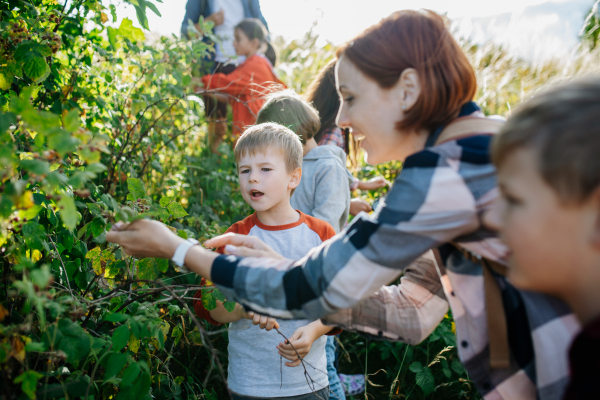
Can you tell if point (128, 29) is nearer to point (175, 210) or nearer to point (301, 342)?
point (175, 210)

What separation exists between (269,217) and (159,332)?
0.73 meters

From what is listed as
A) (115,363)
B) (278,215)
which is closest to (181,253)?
(115,363)

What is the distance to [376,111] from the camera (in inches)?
50.1

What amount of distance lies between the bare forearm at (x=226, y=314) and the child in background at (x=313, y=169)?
0.80 metres

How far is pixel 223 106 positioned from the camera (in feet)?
13.3

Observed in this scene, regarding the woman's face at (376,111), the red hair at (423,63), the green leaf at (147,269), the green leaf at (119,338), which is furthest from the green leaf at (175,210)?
the red hair at (423,63)

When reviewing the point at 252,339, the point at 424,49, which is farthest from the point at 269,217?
the point at 424,49

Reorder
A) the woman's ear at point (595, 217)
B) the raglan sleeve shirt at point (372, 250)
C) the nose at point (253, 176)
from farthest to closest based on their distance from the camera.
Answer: the nose at point (253, 176)
the raglan sleeve shirt at point (372, 250)
the woman's ear at point (595, 217)

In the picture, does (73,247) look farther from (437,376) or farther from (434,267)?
(437,376)

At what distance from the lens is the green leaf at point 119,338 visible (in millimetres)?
1186

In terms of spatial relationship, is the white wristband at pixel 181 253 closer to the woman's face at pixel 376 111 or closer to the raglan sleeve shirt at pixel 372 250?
the raglan sleeve shirt at pixel 372 250

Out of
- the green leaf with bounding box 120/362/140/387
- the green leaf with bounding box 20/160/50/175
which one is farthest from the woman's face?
the green leaf with bounding box 120/362/140/387

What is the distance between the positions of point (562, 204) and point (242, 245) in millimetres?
877

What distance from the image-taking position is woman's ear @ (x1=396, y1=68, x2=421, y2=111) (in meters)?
1.21
